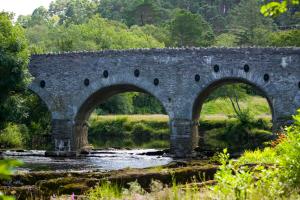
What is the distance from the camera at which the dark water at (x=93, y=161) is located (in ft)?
91.7

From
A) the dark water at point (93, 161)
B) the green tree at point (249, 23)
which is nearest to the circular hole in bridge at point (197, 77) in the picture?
the dark water at point (93, 161)

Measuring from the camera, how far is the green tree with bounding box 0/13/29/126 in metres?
31.1

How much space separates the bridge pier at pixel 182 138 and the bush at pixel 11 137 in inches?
492

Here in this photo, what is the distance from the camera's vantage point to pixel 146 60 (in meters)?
35.2

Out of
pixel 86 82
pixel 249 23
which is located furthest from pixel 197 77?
pixel 249 23

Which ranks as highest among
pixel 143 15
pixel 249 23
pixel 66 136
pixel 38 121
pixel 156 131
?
pixel 143 15

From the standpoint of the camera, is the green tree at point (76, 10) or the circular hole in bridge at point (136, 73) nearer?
the circular hole in bridge at point (136, 73)

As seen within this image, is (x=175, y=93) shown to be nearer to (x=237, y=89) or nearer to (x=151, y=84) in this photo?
(x=151, y=84)

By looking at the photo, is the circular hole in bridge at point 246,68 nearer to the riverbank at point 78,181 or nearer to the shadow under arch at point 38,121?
the shadow under arch at point 38,121

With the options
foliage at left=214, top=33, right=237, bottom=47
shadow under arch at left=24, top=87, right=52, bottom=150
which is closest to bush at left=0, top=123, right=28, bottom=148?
shadow under arch at left=24, top=87, right=52, bottom=150

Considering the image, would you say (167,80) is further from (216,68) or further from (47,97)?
(47,97)

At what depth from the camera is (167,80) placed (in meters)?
34.9

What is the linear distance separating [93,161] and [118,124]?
22435mm

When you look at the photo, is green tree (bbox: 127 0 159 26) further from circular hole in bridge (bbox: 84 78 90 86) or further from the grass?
circular hole in bridge (bbox: 84 78 90 86)
